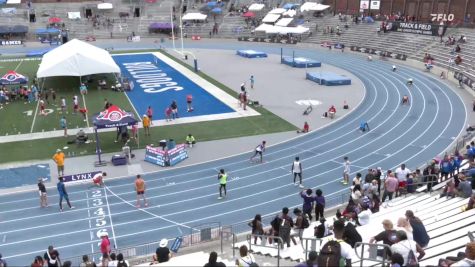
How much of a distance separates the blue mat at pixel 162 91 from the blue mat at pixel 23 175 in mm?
9617

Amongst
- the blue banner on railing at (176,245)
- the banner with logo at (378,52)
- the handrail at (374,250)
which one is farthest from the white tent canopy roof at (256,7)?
the handrail at (374,250)

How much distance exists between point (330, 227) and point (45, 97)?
27.6 metres

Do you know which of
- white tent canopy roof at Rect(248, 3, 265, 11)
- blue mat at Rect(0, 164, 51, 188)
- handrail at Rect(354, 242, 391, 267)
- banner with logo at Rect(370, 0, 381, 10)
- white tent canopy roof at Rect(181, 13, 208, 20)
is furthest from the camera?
white tent canopy roof at Rect(248, 3, 265, 11)

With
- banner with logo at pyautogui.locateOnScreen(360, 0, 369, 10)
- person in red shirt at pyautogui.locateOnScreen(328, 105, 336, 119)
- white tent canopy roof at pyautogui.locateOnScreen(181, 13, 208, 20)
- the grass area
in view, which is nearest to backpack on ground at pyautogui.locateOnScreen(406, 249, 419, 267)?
the grass area

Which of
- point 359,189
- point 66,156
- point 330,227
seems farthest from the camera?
point 66,156

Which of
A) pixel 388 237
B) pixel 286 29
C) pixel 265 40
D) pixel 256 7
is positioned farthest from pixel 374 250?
pixel 256 7

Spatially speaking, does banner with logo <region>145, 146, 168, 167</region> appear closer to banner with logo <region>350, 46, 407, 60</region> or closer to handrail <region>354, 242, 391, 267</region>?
handrail <region>354, 242, 391, 267</region>

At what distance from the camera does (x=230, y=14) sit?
8269 centimetres

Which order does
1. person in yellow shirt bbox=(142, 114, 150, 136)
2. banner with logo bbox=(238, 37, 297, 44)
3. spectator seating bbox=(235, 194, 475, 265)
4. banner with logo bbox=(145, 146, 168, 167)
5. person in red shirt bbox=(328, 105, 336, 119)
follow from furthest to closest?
banner with logo bbox=(238, 37, 297, 44) → person in red shirt bbox=(328, 105, 336, 119) → person in yellow shirt bbox=(142, 114, 150, 136) → banner with logo bbox=(145, 146, 168, 167) → spectator seating bbox=(235, 194, 475, 265)

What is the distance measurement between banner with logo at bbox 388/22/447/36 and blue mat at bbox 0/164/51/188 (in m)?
44.2

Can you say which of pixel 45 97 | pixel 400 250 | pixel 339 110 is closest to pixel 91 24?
pixel 45 97

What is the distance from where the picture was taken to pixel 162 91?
39.6 m

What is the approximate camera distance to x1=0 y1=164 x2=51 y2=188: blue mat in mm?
22266

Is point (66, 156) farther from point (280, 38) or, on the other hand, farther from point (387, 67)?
point (280, 38)
